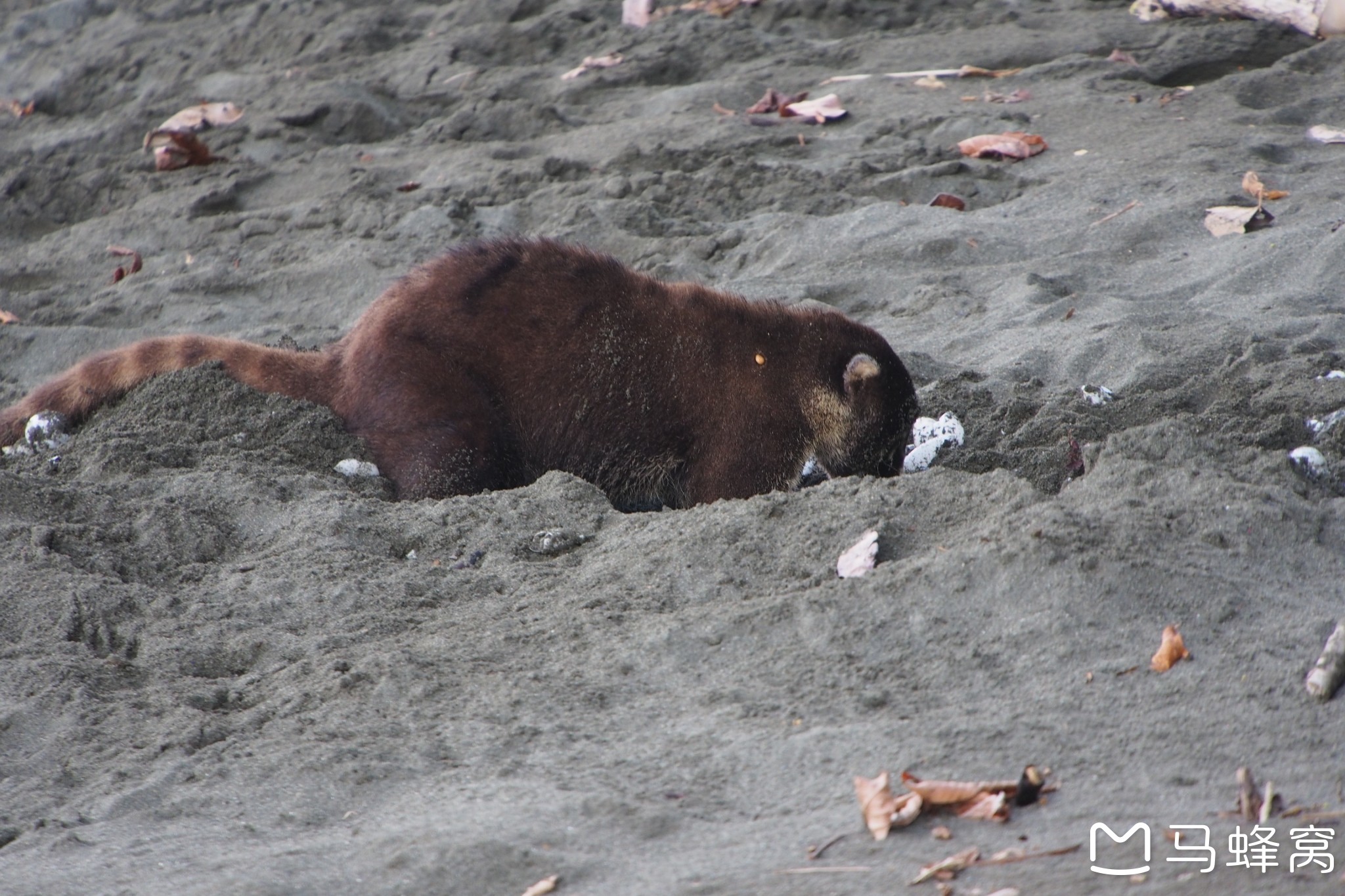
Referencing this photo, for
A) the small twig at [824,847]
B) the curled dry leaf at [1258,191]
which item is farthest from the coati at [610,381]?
the small twig at [824,847]

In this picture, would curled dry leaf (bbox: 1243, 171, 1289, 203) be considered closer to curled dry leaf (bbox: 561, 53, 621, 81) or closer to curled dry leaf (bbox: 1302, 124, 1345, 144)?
curled dry leaf (bbox: 1302, 124, 1345, 144)

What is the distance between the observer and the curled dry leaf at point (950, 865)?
2.25 m

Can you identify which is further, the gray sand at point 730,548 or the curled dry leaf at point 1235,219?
the curled dry leaf at point 1235,219

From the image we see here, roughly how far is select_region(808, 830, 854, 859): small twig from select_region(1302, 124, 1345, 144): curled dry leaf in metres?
5.78

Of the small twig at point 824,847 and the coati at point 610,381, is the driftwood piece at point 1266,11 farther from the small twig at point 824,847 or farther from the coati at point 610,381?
the small twig at point 824,847

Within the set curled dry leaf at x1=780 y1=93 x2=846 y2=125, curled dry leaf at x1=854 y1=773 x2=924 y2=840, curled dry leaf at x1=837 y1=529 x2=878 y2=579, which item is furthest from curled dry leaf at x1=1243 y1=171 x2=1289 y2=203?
curled dry leaf at x1=854 y1=773 x2=924 y2=840

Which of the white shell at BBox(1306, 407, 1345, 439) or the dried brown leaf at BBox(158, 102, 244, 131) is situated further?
the dried brown leaf at BBox(158, 102, 244, 131)

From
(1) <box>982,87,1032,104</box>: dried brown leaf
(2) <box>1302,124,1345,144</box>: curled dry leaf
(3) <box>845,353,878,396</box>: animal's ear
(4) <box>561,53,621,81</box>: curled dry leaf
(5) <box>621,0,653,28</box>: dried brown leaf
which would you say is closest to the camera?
(3) <box>845,353,878,396</box>: animal's ear

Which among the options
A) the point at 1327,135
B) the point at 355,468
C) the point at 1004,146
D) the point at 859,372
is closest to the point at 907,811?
the point at 859,372

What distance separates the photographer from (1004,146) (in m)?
7.21

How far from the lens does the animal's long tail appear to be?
5.48m

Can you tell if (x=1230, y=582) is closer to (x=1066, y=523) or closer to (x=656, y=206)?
(x=1066, y=523)

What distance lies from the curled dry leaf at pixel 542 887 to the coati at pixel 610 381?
9.24 ft

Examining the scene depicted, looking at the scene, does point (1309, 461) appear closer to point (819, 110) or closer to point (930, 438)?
point (930, 438)
